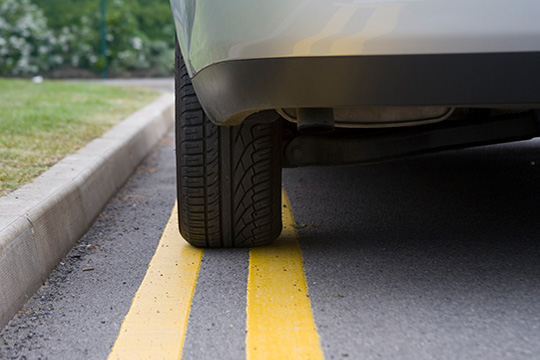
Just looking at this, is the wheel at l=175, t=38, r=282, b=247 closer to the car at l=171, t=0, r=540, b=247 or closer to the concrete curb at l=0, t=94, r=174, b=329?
the car at l=171, t=0, r=540, b=247

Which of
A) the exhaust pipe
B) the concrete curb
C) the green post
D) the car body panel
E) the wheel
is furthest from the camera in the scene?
the green post

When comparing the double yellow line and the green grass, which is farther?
the green grass

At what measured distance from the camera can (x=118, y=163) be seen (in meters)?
3.98

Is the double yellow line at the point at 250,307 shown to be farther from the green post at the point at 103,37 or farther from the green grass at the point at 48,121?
the green post at the point at 103,37

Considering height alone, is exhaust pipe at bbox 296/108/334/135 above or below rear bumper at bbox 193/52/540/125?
below

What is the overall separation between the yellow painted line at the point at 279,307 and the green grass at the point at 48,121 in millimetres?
978

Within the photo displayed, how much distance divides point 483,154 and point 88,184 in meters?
2.33

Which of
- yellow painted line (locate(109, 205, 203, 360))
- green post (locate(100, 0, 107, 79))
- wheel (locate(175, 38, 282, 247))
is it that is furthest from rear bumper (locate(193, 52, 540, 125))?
green post (locate(100, 0, 107, 79))

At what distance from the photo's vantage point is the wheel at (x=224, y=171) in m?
2.39

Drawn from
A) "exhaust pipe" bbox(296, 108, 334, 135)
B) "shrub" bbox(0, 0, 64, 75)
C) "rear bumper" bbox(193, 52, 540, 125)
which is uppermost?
"rear bumper" bbox(193, 52, 540, 125)

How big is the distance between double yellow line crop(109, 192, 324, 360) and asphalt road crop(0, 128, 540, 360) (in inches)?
1.3

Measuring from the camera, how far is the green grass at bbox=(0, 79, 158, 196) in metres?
3.39

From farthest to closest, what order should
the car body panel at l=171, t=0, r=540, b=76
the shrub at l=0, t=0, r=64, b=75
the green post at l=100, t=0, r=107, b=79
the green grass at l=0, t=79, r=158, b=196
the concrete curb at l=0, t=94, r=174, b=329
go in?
the green post at l=100, t=0, r=107, b=79 → the shrub at l=0, t=0, r=64, b=75 → the green grass at l=0, t=79, r=158, b=196 → the concrete curb at l=0, t=94, r=174, b=329 → the car body panel at l=171, t=0, r=540, b=76

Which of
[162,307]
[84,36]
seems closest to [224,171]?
[162,307]
